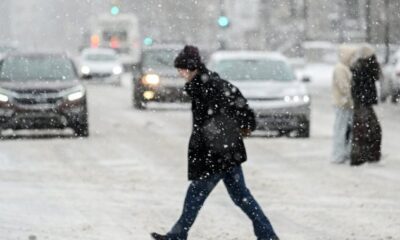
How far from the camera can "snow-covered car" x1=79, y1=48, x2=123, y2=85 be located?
166 ft

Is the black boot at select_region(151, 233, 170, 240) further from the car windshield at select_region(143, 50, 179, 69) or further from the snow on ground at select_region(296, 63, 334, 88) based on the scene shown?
the snow on ground at select_region(296, 63, 334, 88)

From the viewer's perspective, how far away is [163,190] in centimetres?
1342

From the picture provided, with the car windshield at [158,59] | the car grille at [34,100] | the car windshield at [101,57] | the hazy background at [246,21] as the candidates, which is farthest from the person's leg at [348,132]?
the car windshield at [101,57]

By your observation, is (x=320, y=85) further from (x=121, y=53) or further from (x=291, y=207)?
(x=291, y=207)

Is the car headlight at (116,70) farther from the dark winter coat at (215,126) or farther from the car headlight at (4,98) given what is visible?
the dark winter coat at (215,126)

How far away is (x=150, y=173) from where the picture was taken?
49.8 ft

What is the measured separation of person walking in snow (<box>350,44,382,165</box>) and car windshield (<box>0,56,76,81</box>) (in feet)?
22.3

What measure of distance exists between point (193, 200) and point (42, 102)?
40.2ft

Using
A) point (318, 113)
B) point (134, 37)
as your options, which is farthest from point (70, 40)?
point (318, 113)

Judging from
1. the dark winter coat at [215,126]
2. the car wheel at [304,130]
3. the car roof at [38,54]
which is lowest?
the car wheel at [304,130]

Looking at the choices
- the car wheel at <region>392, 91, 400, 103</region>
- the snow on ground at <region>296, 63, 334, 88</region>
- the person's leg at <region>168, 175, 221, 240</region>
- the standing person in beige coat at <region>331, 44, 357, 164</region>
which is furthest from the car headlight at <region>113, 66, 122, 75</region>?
the person's leg at <region>168, 175, 221, 240</region>

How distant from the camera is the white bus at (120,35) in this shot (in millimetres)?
66062

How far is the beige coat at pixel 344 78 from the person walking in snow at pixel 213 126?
767cm

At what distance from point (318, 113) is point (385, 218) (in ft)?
60.8
